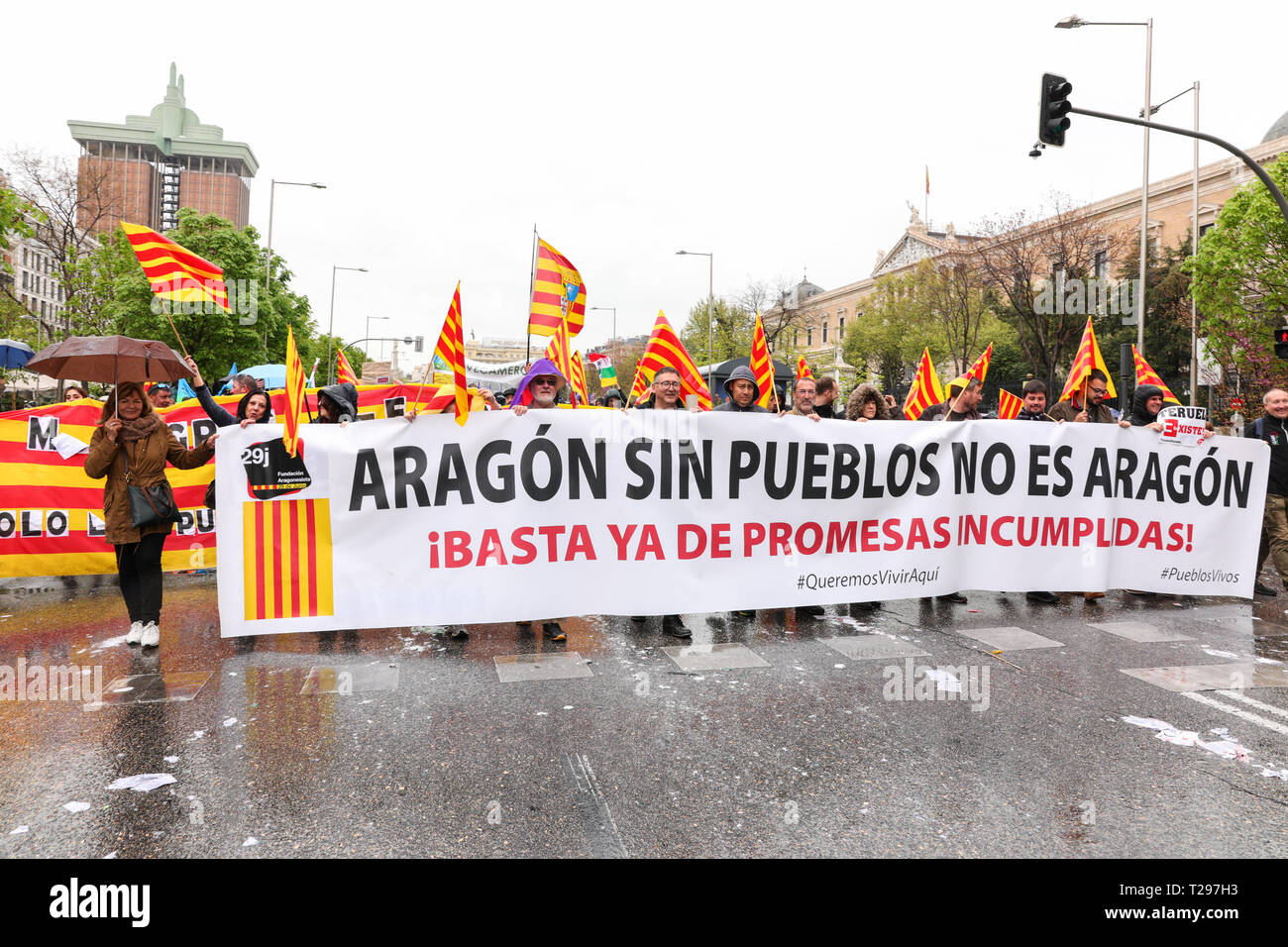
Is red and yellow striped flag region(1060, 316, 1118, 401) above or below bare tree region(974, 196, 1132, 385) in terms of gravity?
below

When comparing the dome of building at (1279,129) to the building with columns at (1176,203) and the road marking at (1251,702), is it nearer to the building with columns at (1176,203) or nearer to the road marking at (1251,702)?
the building with columns at (1176,203)

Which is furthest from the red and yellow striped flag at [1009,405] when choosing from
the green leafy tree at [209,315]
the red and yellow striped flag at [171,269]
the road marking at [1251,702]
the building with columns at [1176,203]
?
the building with columns at [1176,203]

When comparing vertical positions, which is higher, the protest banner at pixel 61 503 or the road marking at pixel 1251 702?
the protest banner at pixel 61 503

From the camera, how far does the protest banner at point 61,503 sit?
7430 millimetres

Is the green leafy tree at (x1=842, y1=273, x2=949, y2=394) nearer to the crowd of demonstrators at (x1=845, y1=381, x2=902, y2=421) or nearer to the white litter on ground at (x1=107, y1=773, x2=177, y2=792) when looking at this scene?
the crowd of demonstrators at (x1=845, y1=381, x2=902, y2=421)

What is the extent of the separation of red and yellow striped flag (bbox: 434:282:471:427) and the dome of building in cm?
5679

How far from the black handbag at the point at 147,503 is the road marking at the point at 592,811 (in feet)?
11.1

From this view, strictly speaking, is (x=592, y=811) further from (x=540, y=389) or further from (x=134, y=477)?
(x=134, y=477)

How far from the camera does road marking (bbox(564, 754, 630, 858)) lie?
9.91ft

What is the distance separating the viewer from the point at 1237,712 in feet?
15.0

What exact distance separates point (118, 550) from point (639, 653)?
3.45m

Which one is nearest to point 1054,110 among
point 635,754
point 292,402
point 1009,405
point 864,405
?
point 1009,405

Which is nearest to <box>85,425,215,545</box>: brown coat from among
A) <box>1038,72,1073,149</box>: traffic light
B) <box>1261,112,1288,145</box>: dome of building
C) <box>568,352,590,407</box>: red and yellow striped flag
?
<box>568,352,590,407</box>: red and yellow striped flag
